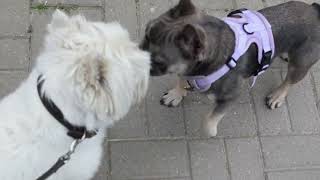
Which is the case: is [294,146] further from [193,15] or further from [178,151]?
[193,15]

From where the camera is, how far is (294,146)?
12.3 ft

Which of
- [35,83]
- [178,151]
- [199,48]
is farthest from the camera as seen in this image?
[178,151]

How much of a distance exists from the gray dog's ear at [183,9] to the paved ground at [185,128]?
0.89 metres

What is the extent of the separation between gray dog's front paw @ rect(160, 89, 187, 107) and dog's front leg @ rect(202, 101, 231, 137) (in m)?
0.30

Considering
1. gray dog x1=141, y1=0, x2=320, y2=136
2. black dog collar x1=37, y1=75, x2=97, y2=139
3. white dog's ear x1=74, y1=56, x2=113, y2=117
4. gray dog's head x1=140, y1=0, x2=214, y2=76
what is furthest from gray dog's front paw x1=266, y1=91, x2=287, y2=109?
white dog's ear x1=74, y1=56, x2=113, y2=117

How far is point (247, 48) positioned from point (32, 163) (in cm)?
156

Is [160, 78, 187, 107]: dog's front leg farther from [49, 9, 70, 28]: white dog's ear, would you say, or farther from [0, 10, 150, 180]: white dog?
[49, 9, 70, 28]: white dog's ear

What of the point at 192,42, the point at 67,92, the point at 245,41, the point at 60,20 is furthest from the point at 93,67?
the point at 245,41

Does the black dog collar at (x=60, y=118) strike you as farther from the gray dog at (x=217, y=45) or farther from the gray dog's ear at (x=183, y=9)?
the gray dog's ear at (x=183, y=9)

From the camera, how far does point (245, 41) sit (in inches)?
124

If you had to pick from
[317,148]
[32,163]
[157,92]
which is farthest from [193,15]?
[317,148]

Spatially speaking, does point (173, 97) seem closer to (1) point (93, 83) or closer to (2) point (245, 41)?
(2) point (245, 41)

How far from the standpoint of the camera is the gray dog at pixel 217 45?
293 cm

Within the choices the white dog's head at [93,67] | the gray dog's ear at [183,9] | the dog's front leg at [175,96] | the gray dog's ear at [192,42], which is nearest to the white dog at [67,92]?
the white dog's head at [93,67]
